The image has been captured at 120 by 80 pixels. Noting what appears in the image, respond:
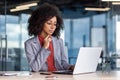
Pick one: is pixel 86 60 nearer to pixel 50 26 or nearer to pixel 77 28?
pixel 50 26

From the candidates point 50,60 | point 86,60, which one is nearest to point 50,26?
point 50,60

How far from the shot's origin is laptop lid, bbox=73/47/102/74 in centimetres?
299

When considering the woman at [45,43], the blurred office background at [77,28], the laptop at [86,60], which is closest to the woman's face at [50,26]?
the woman at [45,43]

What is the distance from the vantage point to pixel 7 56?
30.6 feet

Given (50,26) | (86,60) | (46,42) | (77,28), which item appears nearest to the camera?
(86,60)

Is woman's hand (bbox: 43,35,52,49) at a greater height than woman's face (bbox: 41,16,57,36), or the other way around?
woman's face (bbox: 41,16,57,36)

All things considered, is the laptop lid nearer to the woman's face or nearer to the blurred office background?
the woman's face

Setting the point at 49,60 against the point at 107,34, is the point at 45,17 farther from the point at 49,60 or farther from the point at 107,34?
the point at 107,34

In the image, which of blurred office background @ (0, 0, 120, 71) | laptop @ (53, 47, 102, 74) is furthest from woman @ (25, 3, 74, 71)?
blurred office background @ (0, 0, 120, 71)

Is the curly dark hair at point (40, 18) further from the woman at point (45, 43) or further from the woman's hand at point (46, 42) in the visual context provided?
the woman's hand at point (46, 42)

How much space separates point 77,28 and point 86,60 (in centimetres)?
642

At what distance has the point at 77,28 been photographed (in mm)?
9477

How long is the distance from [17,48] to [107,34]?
2.15 m

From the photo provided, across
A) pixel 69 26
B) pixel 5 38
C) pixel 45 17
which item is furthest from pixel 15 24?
pixel 45 17
